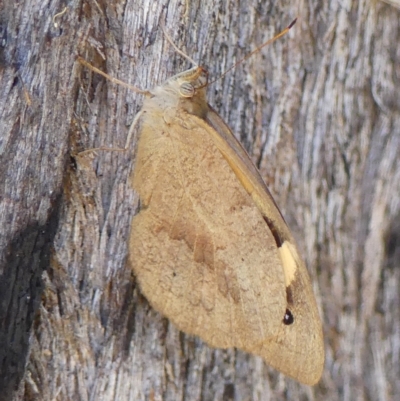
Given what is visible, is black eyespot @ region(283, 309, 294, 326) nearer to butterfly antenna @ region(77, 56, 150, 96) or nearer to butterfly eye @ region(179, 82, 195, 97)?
butterfly eye @ region(179, 82, 195, 97)

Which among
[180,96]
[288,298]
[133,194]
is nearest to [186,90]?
[180,96]

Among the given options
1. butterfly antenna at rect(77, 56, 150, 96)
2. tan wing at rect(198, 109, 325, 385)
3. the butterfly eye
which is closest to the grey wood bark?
butterfly antenna at rect(77, 56, 150, 96)

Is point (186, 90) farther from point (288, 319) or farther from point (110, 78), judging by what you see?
point (288, 319)

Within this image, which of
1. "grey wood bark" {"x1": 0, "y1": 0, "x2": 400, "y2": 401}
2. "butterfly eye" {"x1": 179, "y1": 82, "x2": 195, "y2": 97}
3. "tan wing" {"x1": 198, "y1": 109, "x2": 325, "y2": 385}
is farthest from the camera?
"butterfly eye" {"x1": 179, "y1": 82, "x2": 195, "y2": 97}

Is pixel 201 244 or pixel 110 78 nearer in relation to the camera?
pixel 110 78

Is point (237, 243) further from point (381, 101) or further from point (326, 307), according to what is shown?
point (381, 101)

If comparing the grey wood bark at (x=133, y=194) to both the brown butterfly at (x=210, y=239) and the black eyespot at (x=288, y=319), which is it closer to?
the brown butterfly at (x=210, y=239)
